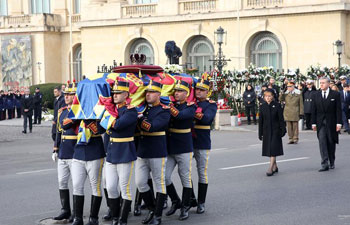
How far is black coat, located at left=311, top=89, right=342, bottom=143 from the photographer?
14.6 metres

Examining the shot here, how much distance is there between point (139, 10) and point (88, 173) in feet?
117

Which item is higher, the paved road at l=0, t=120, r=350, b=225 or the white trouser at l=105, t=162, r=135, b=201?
the white trouser at l=105, t=162, r=135, b=201

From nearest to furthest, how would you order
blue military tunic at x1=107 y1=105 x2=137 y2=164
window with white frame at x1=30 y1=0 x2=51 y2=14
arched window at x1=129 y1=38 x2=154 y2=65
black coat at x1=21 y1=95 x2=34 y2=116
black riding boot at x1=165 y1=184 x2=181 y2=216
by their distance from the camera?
blue military tunic at x1=107 y1=105 x2=137 y2=164 < black riding boot at x1=165 y1=184 x2=181 y2=216 < black coat at x1=21 y1=95 x2=34 y2=116 < arched window at x1=129 y1=38 x2=154 y2=65 < window with white frame at x1=30 y1=0 x2=51 y2=14

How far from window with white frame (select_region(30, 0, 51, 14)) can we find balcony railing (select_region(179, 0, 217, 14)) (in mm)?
14617

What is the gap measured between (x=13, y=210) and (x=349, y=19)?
29.7 m

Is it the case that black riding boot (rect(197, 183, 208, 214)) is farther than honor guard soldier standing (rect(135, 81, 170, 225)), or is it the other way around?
black riding boot (rect(197, 183, 208, 214))

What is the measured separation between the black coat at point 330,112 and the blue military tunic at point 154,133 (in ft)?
19.8

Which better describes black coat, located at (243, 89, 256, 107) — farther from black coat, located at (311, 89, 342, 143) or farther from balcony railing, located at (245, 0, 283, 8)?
black coat, located at (311, 89, 342, 143)

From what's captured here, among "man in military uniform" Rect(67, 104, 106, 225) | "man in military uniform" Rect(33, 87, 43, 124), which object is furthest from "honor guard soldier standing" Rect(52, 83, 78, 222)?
"man in military uniform" Rect(33, 87, 43, 124)

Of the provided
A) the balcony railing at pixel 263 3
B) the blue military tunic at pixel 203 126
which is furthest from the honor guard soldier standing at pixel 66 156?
the balcony railing at pixel 263 3

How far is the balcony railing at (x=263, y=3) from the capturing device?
38375 millimetres

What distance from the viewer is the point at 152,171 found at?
9.46m

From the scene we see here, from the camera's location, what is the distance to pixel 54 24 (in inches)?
2039

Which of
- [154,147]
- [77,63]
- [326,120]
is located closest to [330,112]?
[326,120]
